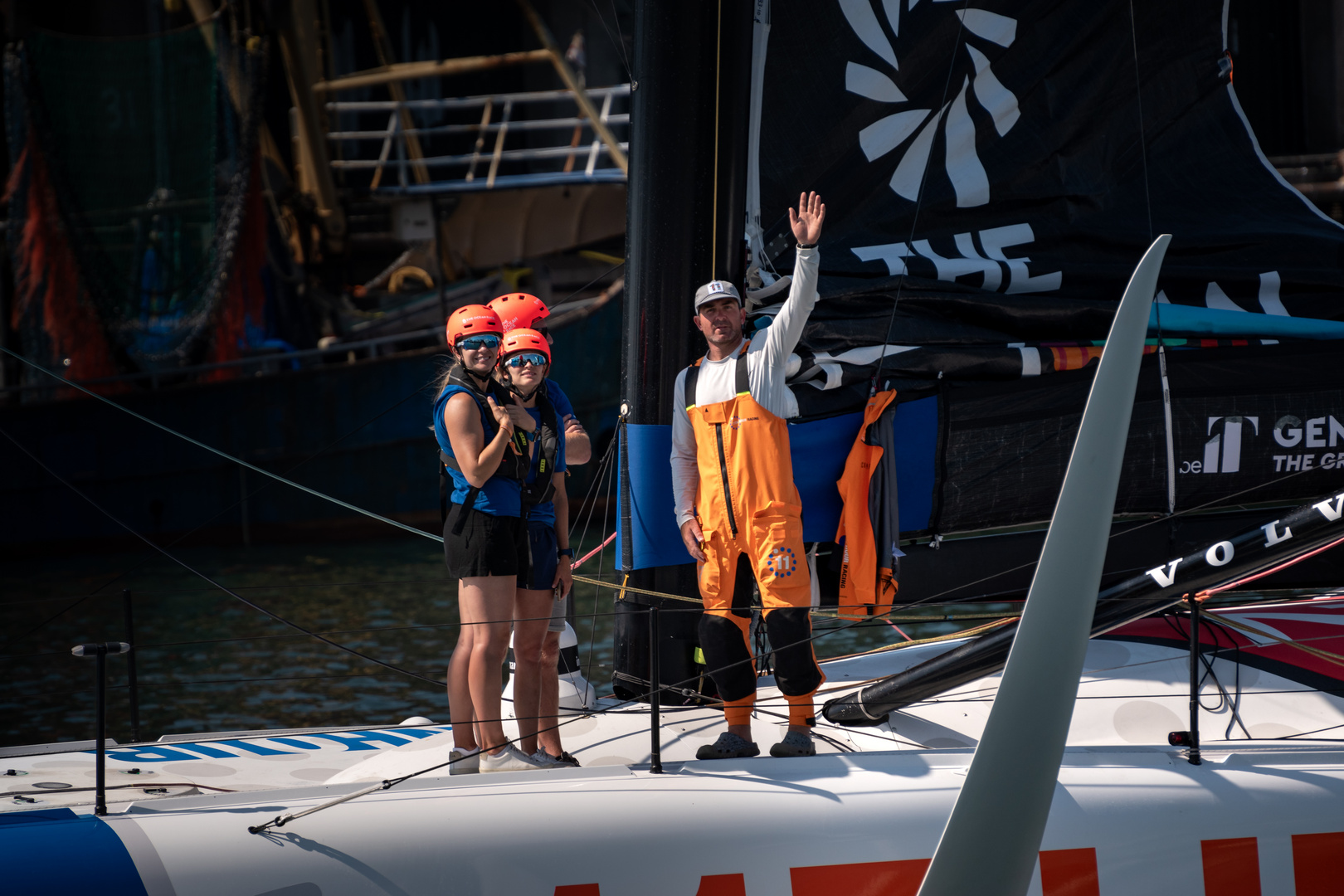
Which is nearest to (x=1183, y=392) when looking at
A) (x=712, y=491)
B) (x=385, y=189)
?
(x=712, y=491)

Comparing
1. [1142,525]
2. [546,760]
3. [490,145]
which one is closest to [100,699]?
[546,760]

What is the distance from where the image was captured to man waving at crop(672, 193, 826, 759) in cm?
389

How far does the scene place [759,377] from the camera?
13.0 feet

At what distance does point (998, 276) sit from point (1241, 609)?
1.83 meters

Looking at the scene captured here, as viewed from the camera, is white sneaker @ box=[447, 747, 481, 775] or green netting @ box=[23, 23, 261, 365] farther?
green netting @ box=[23, 23, 261, 365]

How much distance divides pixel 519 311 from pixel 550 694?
138 centimetres

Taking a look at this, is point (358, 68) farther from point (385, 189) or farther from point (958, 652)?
point (958, 652)

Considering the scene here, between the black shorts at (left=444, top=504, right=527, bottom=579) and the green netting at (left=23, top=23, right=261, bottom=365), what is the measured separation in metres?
14.7

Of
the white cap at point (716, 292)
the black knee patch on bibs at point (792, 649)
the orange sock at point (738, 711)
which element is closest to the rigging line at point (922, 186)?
the white cap at point (716, 292)

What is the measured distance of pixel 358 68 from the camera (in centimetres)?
2395

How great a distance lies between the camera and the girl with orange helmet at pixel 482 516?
390 centimetres

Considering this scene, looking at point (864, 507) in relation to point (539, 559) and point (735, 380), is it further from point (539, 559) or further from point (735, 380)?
point (539, 559)

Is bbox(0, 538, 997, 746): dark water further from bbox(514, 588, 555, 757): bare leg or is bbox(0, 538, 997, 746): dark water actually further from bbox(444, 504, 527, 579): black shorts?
bbox(444, 504, 527, 579): black shorts

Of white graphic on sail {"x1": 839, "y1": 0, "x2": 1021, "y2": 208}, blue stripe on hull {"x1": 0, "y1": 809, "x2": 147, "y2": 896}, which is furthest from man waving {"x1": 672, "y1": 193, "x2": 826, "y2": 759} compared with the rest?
blue stripe on hull {"x1": 0, "y1": 809, "x2": 147, "y2": 896}
